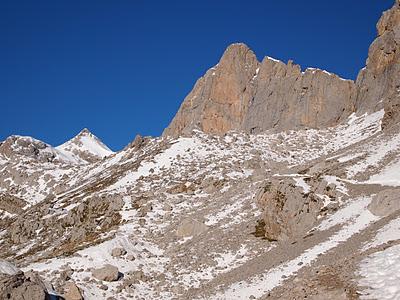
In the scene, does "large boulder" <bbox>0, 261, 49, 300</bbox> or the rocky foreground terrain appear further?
the rocky foreground terrain

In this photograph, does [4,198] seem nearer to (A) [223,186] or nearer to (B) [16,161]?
(B) [16,161]

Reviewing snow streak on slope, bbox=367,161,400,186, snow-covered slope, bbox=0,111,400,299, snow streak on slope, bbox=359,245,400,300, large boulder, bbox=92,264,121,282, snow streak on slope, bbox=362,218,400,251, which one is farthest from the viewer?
snow streak on slope, bbox=367,161,400,186

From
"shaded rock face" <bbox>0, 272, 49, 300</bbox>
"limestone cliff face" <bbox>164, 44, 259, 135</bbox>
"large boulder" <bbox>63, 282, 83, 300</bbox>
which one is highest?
"limestone cliff face" <bbox>164, 44, 259, 135</bbox>

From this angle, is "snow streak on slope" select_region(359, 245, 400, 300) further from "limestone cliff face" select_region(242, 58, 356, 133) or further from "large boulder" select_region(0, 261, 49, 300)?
"limestone cliff face" select_region(242, 58, 356, 133)

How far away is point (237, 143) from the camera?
9438 centimetres

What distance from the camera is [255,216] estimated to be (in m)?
46.1

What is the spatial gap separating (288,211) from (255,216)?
19.1 ft

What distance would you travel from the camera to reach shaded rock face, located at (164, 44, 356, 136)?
363ft

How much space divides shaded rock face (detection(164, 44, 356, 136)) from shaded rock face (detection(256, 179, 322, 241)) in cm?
6693

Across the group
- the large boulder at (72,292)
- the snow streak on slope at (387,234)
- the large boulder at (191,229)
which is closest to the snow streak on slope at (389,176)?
the snow streak on slope at (387,234)

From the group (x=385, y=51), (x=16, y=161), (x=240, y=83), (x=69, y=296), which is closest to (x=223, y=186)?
(x=69, y=296)

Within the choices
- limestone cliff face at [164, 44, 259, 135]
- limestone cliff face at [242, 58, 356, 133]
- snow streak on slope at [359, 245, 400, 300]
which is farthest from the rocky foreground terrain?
limestone cliff face at [164, 44, 259, 135]

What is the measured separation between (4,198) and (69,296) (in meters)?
129

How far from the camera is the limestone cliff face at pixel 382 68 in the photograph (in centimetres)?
9469
